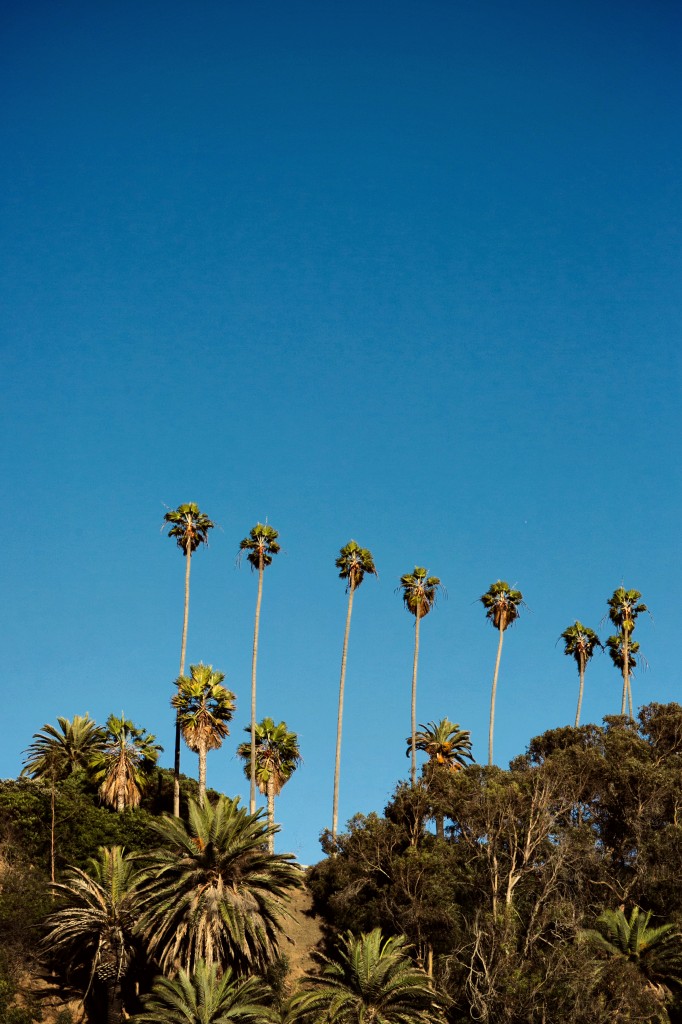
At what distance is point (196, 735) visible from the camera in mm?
63469

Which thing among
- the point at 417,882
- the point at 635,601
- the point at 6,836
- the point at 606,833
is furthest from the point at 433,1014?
the point at 635,601

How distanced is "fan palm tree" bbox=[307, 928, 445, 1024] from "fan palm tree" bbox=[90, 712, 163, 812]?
1928 cm

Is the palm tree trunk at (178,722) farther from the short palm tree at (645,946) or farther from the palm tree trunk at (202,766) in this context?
the short palm tree at (645,946)

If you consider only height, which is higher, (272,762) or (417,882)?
(272,762)

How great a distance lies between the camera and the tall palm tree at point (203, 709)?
6350 centimetres

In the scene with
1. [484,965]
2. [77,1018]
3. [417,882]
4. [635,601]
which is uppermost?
[635,601]

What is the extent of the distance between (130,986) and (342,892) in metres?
11.6

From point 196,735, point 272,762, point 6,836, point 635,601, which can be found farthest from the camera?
point 635,601

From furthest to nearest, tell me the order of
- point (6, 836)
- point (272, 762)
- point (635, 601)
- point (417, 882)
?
point (635, 601) → point (272, 762) → point (6, 836) → point (417, 882)

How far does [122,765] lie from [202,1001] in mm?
22823

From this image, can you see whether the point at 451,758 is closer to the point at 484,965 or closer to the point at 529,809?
the point at 529,809

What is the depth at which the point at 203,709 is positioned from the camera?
211ft

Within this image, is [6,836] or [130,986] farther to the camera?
[6,836]

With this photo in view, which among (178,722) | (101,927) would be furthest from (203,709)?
(101,927)
